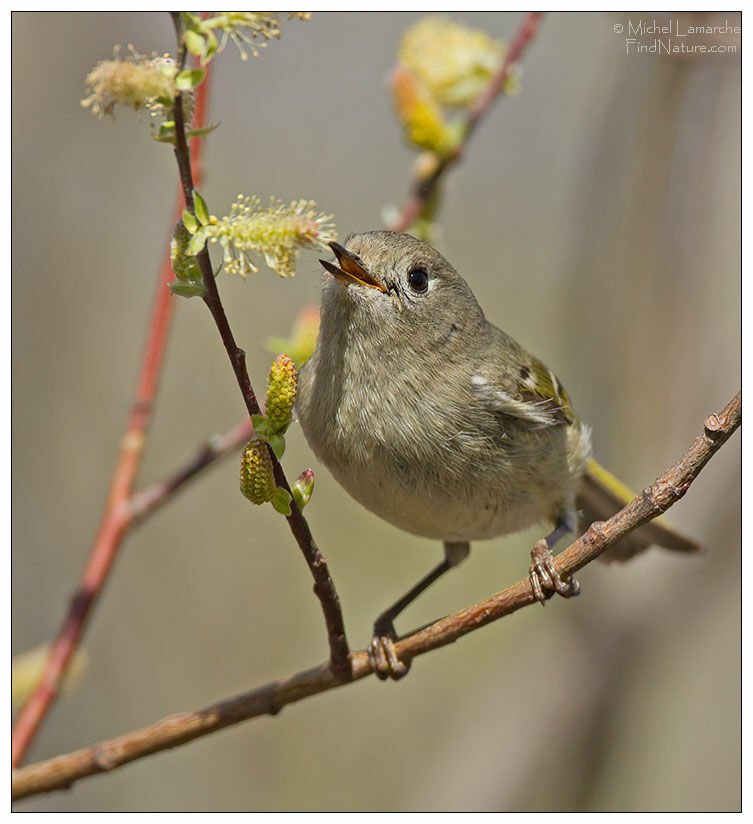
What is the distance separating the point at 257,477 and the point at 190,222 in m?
0.39

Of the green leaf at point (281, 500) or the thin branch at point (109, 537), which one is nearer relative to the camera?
the green leaf at point (281, 500)

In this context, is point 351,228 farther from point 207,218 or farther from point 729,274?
point 207,218

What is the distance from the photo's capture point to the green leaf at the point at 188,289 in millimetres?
1239

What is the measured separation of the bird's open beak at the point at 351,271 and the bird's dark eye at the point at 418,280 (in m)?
0.12

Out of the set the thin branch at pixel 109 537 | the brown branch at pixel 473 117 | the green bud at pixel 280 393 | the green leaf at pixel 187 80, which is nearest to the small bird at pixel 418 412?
the brown branch at pixel 473 117

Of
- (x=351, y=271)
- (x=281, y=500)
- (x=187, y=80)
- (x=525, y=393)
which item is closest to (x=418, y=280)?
(x=351, y=271)

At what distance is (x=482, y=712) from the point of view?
12.2 feet

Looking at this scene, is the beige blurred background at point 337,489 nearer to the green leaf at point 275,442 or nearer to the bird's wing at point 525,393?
the bird's wing at point 525,393

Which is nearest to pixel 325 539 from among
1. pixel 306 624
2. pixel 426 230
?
pixel 306 624

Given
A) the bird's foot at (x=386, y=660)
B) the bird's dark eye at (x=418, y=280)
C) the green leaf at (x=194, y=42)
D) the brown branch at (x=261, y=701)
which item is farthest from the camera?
the bird's dark eye at (x=418, y=280)

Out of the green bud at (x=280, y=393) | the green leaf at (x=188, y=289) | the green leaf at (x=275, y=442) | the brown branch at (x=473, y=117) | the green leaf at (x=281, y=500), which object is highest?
the brown branch at (x=473, y=117)

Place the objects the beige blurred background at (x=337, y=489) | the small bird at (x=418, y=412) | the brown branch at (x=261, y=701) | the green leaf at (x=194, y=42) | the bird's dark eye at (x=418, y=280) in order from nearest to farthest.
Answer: the green leaf at (x=194, y=42) < the brown branch at (x=261, y=701) < the small bird at (x=418, y=412) < the bird's dark eye at (x=418, y=280) < the beige blurred background at (x=337, y=489)

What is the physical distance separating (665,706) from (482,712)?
837 millimetres

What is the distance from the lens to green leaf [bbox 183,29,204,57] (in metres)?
1.11
